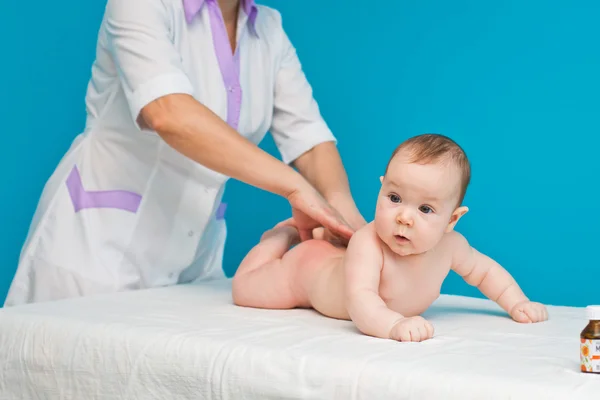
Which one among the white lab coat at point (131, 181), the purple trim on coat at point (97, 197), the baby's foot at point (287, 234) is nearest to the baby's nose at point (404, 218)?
the baby's foot at point (287, 234)

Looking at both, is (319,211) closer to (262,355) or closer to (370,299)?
(370,299)

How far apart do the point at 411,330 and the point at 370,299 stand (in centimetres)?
11

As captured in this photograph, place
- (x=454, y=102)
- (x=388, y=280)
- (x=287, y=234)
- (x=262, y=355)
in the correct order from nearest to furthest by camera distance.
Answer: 1. (x=262, y=355)
2. (x=388, y=280)
3. (x=287, y=234)
4. (x=454, y=102)

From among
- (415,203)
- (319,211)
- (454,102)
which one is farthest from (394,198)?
(454,102)

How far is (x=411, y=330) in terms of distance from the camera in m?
1.29

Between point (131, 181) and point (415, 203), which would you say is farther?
point (131, 181)

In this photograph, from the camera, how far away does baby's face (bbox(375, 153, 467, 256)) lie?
53.8 inches

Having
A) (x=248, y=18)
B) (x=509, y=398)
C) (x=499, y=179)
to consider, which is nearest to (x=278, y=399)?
(x=509, y=398)

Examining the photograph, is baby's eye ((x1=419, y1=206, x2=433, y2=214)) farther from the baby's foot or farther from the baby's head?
the baby's foot

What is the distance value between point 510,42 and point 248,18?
40.6 inches

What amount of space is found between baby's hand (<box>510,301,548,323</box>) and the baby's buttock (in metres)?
0.30

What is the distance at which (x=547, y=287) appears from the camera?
8.96ft

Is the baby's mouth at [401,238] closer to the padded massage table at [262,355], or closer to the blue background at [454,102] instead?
the padded massage table at [262,355]

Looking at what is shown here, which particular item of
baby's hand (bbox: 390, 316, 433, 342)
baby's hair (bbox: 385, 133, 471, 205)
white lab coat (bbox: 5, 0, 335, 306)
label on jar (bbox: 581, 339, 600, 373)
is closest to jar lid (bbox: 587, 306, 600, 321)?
label on jar (bbox: 581, 339, 600, 373)
